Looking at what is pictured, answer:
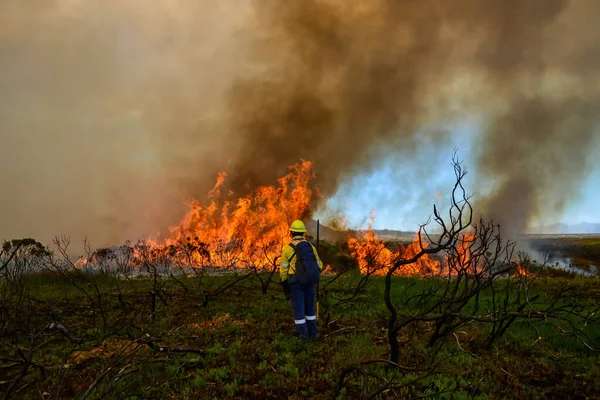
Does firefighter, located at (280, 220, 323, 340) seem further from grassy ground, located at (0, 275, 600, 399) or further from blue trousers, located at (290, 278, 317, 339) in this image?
grassy ground, located at (0, 275, 600, 399)

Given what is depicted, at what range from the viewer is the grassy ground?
18.3 ft

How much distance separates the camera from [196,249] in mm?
24125

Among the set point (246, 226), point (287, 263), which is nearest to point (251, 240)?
point (246, 226)

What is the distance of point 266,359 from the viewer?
7.07 meters

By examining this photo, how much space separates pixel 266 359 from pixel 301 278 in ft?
5.89

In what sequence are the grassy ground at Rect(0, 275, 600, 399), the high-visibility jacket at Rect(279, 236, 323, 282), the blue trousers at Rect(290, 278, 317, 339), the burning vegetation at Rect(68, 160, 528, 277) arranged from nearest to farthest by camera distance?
the grassy ground at Rect(0, 275, 600, 399), the blue trousers at Rect(290, 278, 317, 339), the high-visibility jacket at Rect(279, 236, 323, 282), the burning vegetation at Rect(68, 160, 528, 277)

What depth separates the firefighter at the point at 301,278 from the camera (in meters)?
8.13

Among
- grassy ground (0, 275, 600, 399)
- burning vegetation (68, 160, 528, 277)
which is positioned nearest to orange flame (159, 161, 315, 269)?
burning vegetation (68, 160, 528, 277)

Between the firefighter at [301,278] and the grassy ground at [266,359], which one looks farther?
the firefighter at [301,278]

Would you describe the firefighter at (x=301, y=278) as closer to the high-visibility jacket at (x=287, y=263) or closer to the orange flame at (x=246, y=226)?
the high-visibility jacket at (x=287, y=263)

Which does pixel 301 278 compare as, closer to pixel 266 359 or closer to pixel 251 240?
pixel 266 359

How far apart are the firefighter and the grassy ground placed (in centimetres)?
44

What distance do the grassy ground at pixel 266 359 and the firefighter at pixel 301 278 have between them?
1.46ft

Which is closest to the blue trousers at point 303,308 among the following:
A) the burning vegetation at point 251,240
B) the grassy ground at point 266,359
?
the grassy ground at point 266,359
